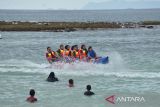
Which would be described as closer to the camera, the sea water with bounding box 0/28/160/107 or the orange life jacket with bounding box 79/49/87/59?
the sea water with bounding box 0/28/160/107

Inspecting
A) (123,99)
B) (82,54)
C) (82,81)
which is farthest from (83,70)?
(123,99)

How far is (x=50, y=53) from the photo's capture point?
30.2 m

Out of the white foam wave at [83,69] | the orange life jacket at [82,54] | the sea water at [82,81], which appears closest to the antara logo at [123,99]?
the sea water at [82,81]

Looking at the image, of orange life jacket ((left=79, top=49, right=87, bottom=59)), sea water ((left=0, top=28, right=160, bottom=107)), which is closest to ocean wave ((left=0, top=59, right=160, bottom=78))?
sea water ((left=0, top=28, right=160, bottom=107))

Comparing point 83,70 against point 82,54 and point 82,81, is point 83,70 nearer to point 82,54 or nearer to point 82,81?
point 82,54

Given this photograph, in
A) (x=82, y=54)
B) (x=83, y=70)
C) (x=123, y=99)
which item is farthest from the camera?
(x=82, y=54)

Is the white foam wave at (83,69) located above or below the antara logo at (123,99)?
above

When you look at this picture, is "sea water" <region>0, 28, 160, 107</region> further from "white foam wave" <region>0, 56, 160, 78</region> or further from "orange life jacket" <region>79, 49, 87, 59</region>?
"orange life jacket" <region>79, 49, 87, 59</region>

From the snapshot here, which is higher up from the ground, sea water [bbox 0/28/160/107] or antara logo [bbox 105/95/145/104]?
sea water [bbox 0/28/160/107]

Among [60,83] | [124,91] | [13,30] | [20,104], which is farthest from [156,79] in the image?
[13,30]

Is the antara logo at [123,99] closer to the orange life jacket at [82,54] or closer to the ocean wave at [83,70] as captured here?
the ocean wave at [83,70]

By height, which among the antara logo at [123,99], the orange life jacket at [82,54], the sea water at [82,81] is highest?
the orange life jacket at [82,54]

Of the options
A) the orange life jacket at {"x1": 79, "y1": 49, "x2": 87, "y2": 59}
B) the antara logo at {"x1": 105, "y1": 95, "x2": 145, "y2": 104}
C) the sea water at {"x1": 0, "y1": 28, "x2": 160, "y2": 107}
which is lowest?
the antara logo at {"x1": 105, "y1": 95, "x2": 145, "y2": 104}

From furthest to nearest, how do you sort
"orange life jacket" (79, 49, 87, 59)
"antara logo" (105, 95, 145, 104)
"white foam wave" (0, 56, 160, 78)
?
"orange life jacket" (79, 49, 87, 59) → "white foam wave" (0, 56, 160, 78) → "antara logo" (105, 95, 145, 104)
